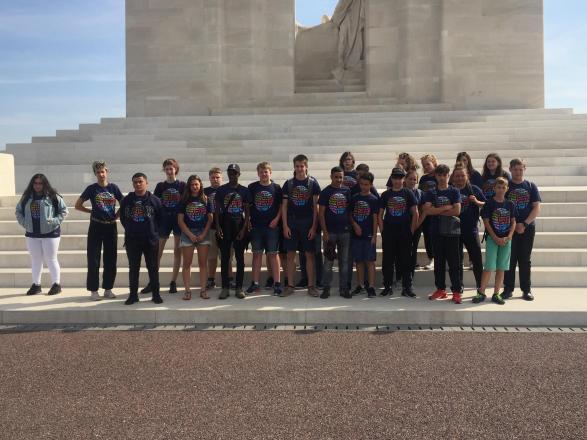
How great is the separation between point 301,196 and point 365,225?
91cm

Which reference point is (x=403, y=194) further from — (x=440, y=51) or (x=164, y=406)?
(x=440, y=51)

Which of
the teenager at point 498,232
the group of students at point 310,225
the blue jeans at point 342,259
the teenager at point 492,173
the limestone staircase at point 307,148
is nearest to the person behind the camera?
the teenager at point 498,232

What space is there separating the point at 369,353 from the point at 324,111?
14.0m

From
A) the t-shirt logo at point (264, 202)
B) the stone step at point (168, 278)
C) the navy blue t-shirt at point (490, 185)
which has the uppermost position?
the navy blue t-shirt at point (490, 185)

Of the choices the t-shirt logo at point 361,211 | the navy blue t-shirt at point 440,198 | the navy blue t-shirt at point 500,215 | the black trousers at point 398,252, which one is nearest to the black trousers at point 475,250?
the navy blue t-shirt at point 500,215

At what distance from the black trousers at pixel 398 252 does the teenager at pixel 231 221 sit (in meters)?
1.84

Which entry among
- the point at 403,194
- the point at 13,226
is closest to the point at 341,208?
the point at 403,194

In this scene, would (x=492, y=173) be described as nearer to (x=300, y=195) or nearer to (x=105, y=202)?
(x=300, y=195)

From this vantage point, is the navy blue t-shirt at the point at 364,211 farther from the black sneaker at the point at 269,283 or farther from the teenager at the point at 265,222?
the black sneaker at the point at 269,283

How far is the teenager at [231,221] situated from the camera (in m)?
6.98

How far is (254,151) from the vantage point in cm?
1303

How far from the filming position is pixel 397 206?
688cm

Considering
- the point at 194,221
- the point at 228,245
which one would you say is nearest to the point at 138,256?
the point at 194,221

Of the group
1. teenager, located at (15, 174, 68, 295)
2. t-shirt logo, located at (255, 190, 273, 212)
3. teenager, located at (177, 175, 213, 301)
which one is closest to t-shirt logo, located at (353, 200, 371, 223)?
t-shirt logo, located at (255, 190, 273, 212)
